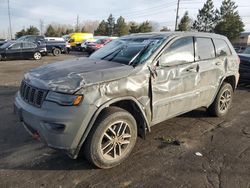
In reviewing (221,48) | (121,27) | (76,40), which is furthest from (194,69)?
(121,27)

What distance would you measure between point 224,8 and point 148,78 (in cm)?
4939

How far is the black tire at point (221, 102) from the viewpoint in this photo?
5.22m

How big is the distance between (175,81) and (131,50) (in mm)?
873

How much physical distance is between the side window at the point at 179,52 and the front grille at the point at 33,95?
1.81m

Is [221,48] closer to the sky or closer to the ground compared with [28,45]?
closer to the sky

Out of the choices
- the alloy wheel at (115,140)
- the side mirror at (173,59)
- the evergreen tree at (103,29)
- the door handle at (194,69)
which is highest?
the evergreen tree at (103,29)

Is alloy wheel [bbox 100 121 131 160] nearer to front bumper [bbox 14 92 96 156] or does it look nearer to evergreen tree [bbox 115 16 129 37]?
front bumper [bbox 14 92 96 156]

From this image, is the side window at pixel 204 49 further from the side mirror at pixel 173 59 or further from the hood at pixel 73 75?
the hood at pixel 73 75

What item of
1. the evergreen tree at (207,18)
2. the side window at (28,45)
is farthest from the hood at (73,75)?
the evergreen tree at (207,18)

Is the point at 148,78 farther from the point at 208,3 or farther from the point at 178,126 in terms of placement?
the point at 208,3

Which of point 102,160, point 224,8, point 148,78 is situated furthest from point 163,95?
point 224,8

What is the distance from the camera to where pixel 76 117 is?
9.50 feet

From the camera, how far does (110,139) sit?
334cm

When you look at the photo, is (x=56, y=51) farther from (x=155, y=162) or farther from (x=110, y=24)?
(x=110, y=24)
